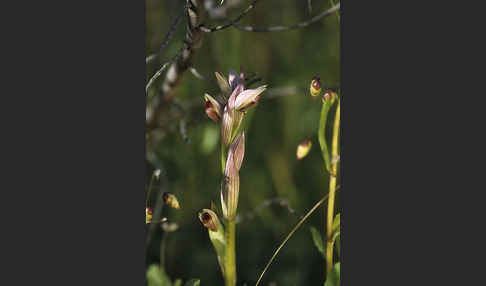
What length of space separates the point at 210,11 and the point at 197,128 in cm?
31

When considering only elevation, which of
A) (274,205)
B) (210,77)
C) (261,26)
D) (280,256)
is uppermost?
(261,26)

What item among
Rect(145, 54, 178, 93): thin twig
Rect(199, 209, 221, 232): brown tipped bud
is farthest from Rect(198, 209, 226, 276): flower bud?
Rect(145, 54, 178, 93): thin twig

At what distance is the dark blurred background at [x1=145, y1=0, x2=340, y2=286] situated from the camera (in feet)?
4.21

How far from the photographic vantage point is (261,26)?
52.4 inches

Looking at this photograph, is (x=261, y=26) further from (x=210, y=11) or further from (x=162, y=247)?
(x=162, y=247)

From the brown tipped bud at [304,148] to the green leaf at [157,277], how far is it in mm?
457

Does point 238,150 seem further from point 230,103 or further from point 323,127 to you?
point 323,127

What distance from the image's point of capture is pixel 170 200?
1268 millimetres

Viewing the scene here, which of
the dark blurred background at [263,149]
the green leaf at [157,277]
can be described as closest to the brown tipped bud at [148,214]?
the dark blurred background at [263,149]

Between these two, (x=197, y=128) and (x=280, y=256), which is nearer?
(x=280, y=256)

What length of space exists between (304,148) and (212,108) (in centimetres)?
25

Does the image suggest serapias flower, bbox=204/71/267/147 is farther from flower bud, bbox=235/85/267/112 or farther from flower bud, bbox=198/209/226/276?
flower bud, bbox=198/209/226/276

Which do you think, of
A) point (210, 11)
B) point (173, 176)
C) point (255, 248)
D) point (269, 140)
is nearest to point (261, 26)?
point (210, 11)

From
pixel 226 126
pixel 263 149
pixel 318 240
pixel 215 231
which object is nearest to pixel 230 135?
pixel 226 126
